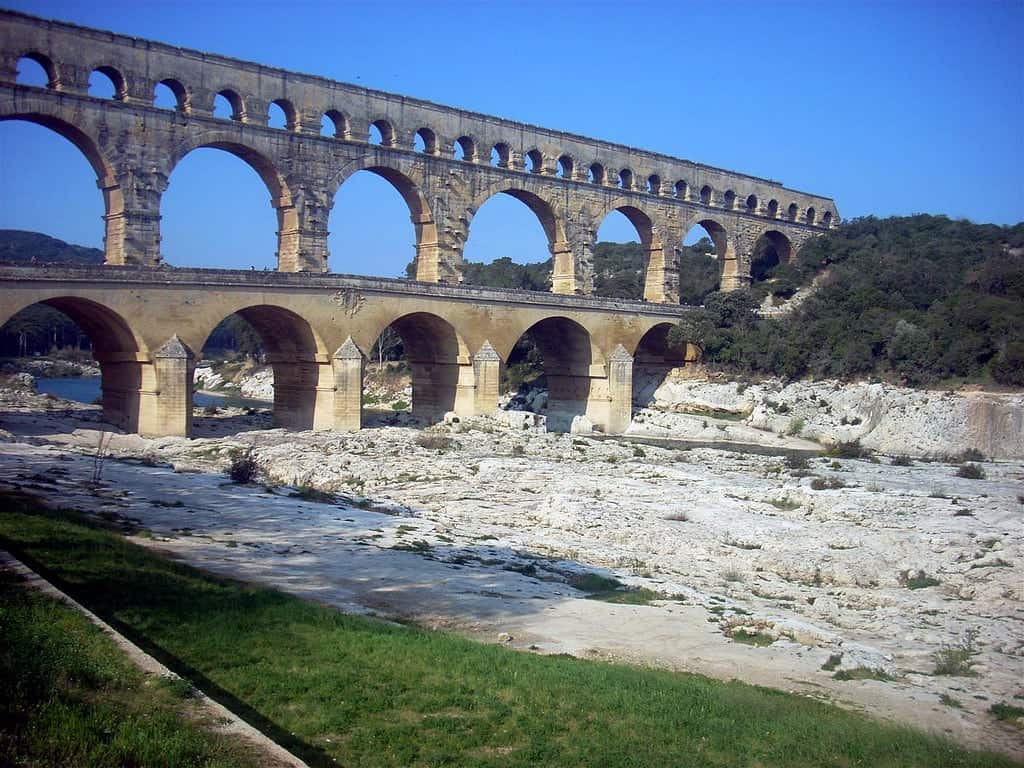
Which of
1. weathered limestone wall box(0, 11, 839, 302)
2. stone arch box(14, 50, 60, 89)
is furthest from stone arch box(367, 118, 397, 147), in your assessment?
stone arch box(14, 50, 60, 89)

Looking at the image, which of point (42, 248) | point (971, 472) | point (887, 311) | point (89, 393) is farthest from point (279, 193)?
point (42, 248)

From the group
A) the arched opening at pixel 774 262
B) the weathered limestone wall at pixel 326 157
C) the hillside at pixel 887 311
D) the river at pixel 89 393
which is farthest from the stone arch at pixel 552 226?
the river at pixel 89 393

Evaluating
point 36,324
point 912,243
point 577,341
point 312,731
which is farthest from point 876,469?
point 36,324

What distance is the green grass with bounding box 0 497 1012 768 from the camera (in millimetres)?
7309

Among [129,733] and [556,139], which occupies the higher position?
[556,139]

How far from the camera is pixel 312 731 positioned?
23.6 feet

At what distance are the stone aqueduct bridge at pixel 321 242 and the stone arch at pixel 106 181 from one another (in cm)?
7

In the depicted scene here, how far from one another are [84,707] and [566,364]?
39128 mm

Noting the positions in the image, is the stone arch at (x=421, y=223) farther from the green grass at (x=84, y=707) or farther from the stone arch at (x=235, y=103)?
the green grass at (x=84, y=707)

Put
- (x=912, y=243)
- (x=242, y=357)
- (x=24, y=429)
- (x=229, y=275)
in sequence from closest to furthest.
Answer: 1. (x=24, y=429)
2. (x=229, y=275)
3. (x=912, y=243)
4. (x=242, y=357)

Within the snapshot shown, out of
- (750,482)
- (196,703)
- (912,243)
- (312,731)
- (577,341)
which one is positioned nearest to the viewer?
(196,703)

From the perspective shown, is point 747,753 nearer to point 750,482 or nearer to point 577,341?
point 750,482

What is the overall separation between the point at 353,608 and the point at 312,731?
425 centimetres

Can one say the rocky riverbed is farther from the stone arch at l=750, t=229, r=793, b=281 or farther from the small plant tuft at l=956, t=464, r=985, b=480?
the stone arch at l=750, t=229, r=793, b=281
